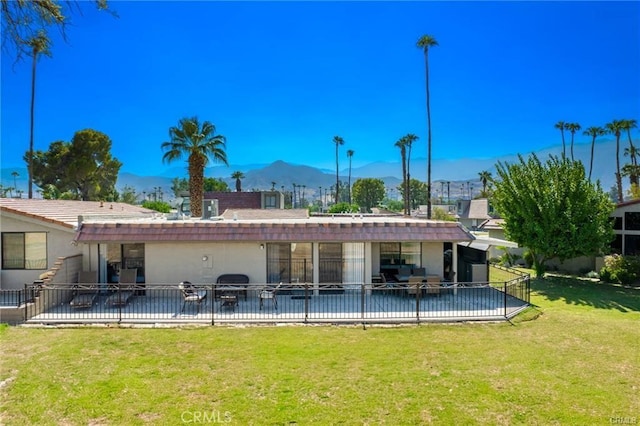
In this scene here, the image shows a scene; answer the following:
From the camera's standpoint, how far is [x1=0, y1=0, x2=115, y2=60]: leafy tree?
6082 mm

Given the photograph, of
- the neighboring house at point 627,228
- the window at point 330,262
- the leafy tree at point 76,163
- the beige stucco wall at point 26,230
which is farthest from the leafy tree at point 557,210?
the leafy tree at point 76,163

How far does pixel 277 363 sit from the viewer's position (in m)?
8.42

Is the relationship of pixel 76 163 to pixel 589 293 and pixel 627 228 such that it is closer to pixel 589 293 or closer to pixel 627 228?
pixel 589 293

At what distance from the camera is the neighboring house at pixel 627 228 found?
21.0m

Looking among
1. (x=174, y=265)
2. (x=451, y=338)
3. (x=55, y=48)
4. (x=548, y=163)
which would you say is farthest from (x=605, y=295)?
(x=55, y=48)

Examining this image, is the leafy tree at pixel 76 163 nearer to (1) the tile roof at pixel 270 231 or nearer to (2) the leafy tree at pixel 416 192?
(1) the tile roof at pixel 270 231

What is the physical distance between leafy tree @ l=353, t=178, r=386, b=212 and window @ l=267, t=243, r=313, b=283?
105722 mm

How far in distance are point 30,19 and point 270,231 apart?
10.0m

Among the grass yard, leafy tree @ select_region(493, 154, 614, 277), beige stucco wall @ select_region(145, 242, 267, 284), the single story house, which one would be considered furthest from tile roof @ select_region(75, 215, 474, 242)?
leafy tree @ select_region(493, 154, 614, 277)

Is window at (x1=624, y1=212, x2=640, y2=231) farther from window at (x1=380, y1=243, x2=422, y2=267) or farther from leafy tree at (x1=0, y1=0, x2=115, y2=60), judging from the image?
leafy tree at (x1=0, y1=0, x2=115, y2=60)

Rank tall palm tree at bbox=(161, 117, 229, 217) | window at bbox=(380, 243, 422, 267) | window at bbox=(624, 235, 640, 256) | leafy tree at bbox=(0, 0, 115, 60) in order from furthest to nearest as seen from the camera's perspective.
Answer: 1. tall palm tree at bbox=(161, 117, 229, 217)
2. window at bbox=(624, 235, 640, 256)
3. window at bbox=(380, 243, 422, 267)
4. leafy tree at bbox=(0, 0, 115, 60)

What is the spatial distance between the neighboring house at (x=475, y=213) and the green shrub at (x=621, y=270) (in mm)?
33117

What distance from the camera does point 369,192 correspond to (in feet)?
397

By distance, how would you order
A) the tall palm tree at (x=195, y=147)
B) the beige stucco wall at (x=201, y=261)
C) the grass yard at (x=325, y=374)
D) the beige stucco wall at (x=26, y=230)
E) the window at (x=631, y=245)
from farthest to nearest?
1. the tall palm tree at (x=195, y=147)
2. the window at (x=631, y=245)
3. the beige stucco wall at (x=26, y=230)
4. the beige stucco wall at (x=201, y=261)
5. the grass yard at (x=325, y=374)
